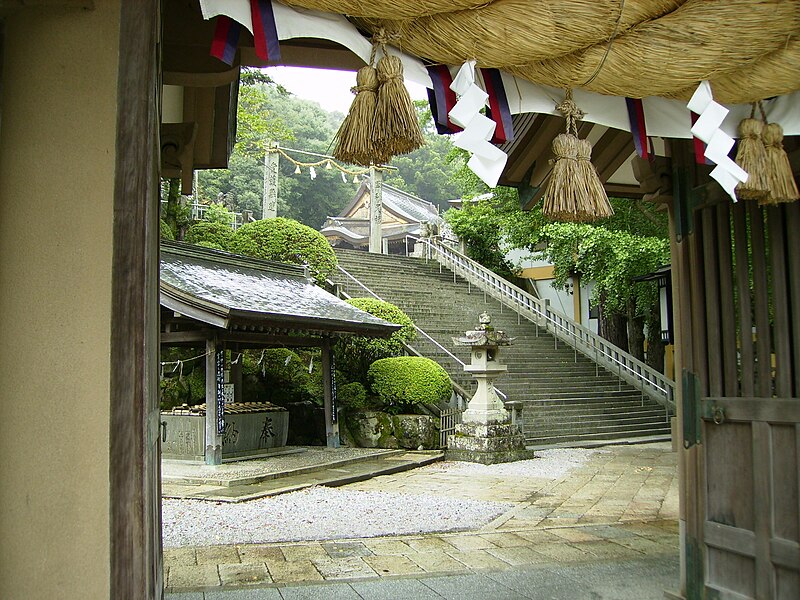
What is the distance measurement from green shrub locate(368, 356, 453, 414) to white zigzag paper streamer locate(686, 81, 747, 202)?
10.7 m

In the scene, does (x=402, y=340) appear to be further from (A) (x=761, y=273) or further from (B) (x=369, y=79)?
(B) (x=369, y=79)

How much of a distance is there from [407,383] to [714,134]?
10.8 m

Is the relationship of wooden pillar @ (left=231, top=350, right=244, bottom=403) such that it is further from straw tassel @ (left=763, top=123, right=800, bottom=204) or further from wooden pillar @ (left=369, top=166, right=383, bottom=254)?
wooden pillar @ (left=369, top=166, right=383, bottom=254)

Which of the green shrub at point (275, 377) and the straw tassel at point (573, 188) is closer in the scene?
the straw tassel at point (573, 188)

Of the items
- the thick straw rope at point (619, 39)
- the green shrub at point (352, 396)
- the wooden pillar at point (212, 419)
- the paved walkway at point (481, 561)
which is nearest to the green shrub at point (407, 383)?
the green shrub at point (352, 396)

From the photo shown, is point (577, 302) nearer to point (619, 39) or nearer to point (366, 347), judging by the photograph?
point (366, 347)

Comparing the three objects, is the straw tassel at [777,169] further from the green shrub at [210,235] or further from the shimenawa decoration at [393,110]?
the green shrub at [210,235]

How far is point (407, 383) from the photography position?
13.1m

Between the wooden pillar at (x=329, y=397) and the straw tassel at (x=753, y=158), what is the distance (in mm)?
10325

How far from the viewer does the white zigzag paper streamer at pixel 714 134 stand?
251 centimetres

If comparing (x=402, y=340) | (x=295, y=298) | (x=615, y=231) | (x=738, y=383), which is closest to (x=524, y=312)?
(x=402, y=340)

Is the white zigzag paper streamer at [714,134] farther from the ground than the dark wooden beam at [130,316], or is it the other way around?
the white zigzag paper streamer at [714,134]

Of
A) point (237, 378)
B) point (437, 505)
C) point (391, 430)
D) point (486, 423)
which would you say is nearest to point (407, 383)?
point (391, 430)

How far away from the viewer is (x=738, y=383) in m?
3.41
